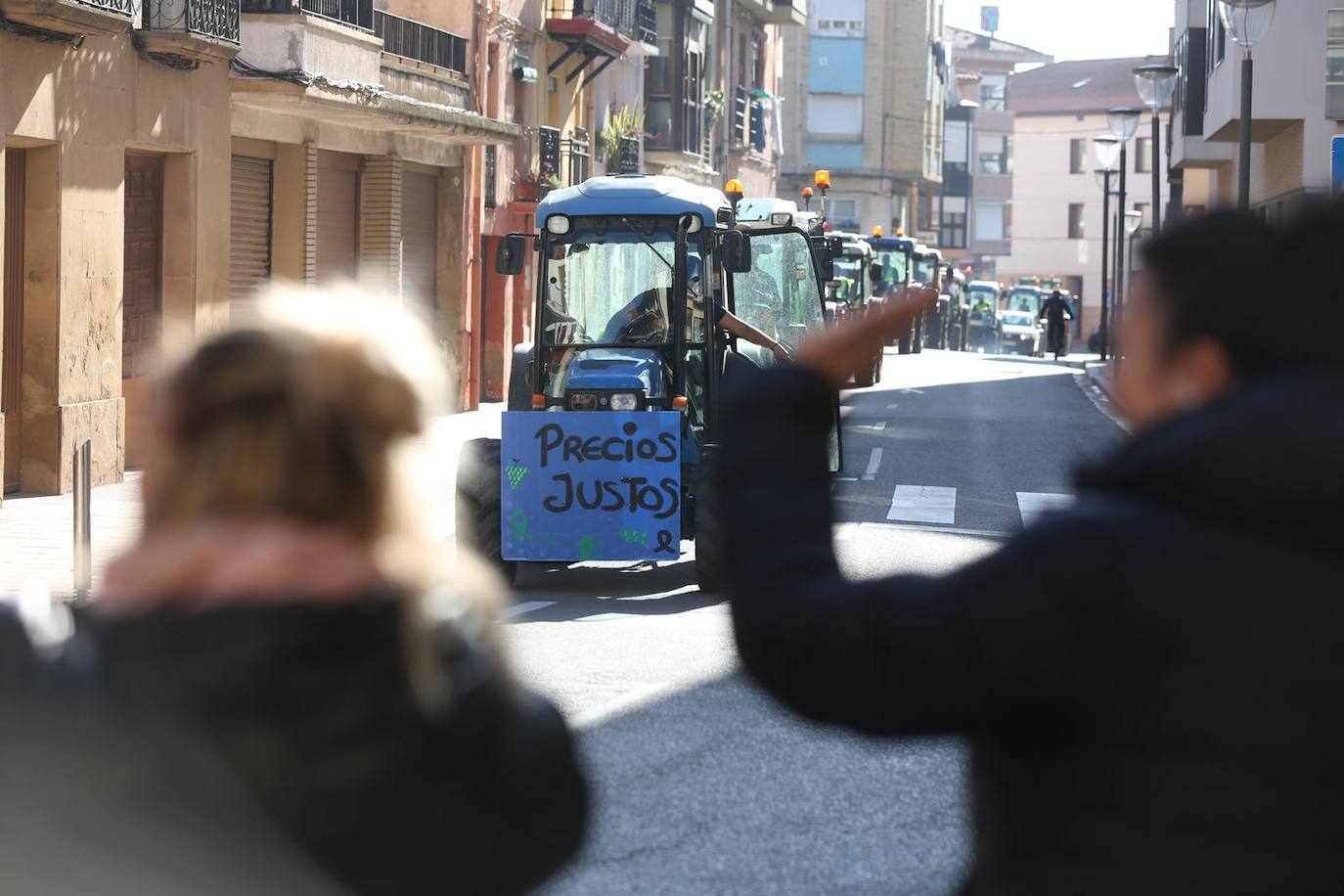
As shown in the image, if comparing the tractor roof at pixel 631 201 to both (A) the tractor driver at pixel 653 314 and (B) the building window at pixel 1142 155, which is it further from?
(B) the building window at pixel 1142 155

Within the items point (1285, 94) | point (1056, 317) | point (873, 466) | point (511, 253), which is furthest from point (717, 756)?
point (1056, 317)

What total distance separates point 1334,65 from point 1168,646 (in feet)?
94.7

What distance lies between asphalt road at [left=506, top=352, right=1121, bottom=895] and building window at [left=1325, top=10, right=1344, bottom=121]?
14.4 meters

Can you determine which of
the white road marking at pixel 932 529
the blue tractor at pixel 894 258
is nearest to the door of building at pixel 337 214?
the white road marking at pixel 932 529

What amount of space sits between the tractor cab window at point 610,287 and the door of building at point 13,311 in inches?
233

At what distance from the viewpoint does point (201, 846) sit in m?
2.00

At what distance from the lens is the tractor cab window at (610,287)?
1315 centimetres

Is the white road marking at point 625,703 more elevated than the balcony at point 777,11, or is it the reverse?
the balcony at point 777,11

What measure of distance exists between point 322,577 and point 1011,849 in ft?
2.34

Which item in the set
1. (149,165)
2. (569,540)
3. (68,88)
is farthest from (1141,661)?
(149,165)

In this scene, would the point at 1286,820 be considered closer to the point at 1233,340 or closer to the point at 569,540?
the point at 1233,340

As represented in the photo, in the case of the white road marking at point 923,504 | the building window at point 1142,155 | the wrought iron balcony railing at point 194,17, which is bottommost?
the white road marking at point 923,504

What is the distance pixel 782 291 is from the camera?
1791 centimetres

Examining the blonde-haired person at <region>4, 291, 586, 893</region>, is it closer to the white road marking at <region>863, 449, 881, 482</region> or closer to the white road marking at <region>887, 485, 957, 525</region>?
the white road marking at <region>887, 485, 957, 525</region>
